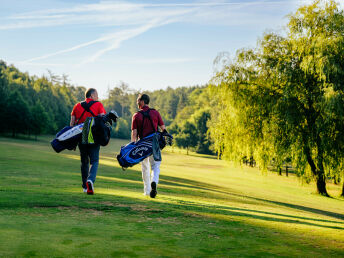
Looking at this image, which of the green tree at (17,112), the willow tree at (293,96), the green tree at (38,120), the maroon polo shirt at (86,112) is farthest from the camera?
the green tree at (38,120)

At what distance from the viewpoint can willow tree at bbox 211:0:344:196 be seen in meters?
18.5

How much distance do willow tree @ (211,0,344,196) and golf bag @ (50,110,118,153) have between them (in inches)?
566

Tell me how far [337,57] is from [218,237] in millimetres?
16844

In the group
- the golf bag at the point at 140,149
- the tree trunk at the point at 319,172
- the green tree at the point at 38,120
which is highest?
the green tree at the point at 38,120

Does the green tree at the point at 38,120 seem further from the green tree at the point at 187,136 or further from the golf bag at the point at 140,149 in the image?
the golf bag at the point at 140,149

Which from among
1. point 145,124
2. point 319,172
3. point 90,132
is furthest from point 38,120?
point 90,132

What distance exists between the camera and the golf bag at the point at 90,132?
7.25 metres

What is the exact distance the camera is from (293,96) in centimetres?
1984

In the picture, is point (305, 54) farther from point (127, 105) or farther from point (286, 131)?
point (127, 105)

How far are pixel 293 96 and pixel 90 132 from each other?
620 inches

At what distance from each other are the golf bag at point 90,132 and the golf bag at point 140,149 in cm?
71

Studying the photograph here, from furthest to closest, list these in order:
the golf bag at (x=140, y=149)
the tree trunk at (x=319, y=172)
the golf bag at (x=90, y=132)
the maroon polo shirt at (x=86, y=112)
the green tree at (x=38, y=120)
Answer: the green tree at (x=38, y=120), the tree trunk at (x=319, y=172), the golf bag at (x=140, y=149), the maroon polo shirt at (x=86, y=112), the golf bag at (x=90, y=132)

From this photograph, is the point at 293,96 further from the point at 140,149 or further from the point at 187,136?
the point at 187,136

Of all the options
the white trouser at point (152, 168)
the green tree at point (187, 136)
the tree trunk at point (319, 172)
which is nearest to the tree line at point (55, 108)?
the green tree at point (187, 136)
